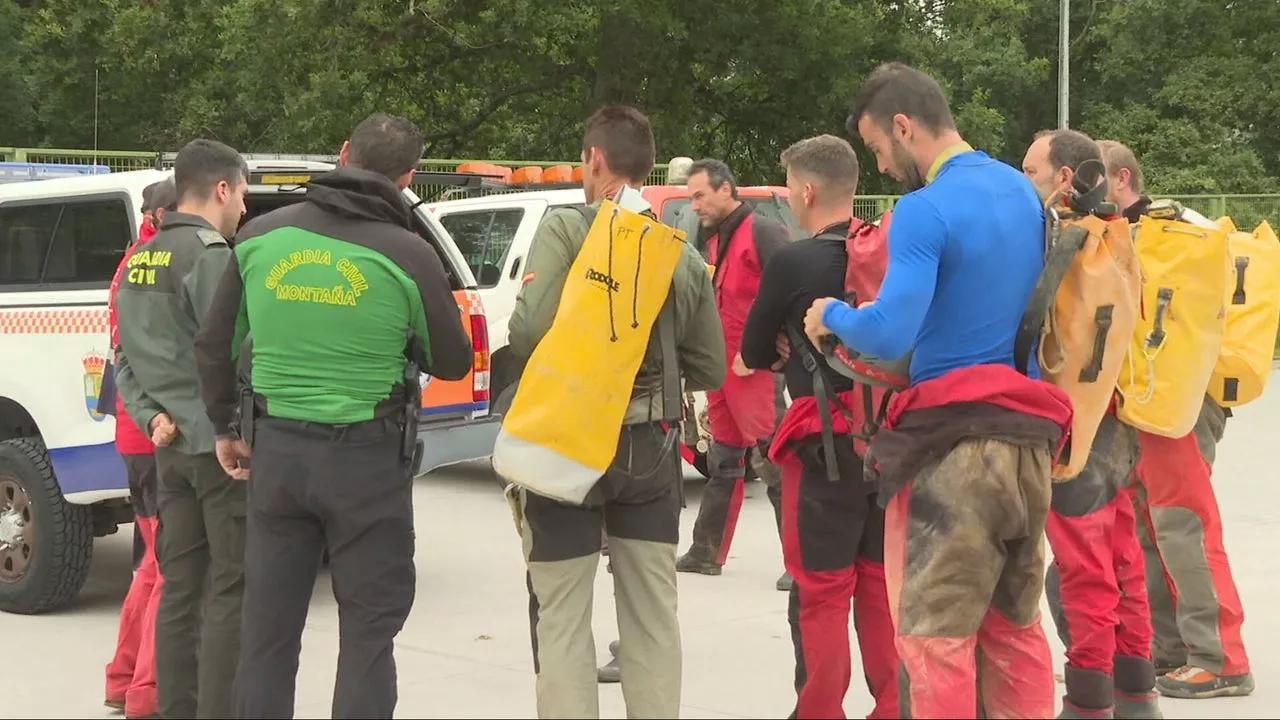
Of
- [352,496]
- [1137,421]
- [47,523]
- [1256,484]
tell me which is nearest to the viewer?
[352,496]

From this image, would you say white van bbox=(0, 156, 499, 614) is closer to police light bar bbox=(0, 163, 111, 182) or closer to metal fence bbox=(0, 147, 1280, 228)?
police light bar bbox=(0, 163, 111, 182)

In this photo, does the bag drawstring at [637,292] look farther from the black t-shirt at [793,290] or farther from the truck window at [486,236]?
the truck window at [486,236]

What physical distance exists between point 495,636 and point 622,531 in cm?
236

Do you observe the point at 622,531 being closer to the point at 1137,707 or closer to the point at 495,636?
the point at 1137,707

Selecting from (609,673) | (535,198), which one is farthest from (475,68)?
(609,673)

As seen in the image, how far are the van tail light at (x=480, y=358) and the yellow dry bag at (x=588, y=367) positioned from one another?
2959 mm

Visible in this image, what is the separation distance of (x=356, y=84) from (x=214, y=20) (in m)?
3.66

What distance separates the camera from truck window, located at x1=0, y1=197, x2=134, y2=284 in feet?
23.5

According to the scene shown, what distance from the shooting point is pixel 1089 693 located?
5.24 m

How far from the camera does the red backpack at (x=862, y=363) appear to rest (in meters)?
4.34

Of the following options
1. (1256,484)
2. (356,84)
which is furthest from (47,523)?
(356,84)

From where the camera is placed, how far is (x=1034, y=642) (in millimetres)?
4422

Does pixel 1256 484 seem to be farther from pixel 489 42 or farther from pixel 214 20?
pixel 214 20

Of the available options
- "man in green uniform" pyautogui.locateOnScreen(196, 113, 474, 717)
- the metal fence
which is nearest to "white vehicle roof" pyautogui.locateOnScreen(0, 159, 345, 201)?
"man in green uniform" pyautogui.locateOnScreen(196, 113, 474, 717)
